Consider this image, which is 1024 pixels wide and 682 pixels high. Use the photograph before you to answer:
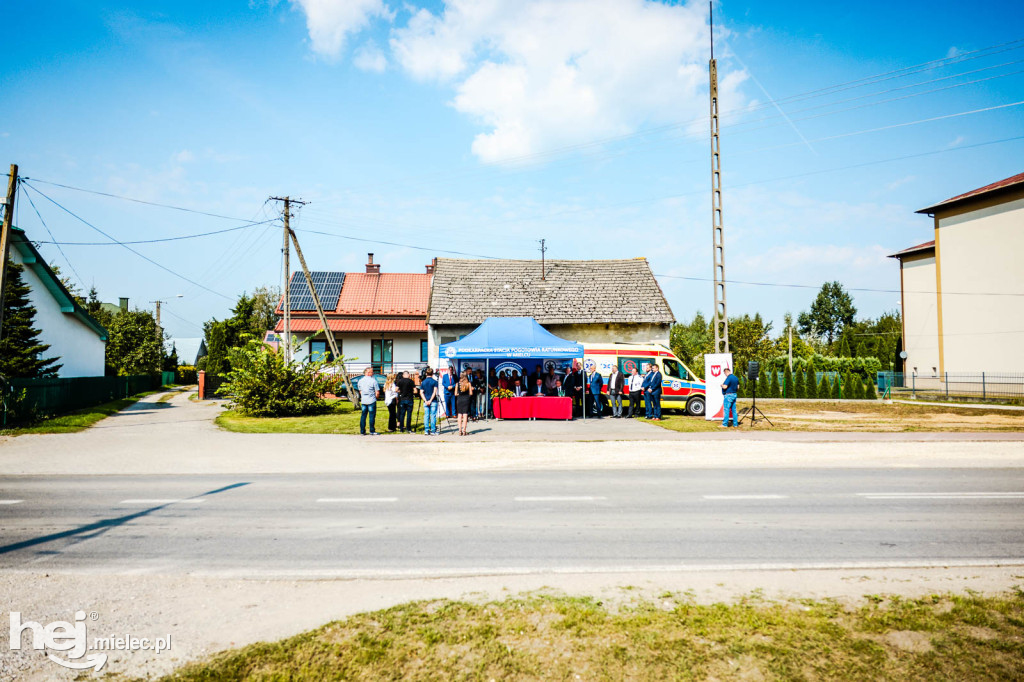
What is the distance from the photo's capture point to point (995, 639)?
13.5ft

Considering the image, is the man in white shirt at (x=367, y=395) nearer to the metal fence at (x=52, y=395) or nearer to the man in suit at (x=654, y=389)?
the man in suit at (x=654, y=389)

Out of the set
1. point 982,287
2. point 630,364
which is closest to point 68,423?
point 630,364

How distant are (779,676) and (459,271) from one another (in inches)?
1182

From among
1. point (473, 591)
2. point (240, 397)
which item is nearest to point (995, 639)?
point (473, 591)

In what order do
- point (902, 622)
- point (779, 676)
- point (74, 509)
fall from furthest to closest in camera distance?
point (74, 509) < point (902, 622) < point (779, 676)

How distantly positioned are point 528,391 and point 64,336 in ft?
79.1

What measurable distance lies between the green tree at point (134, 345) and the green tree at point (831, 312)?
111626mm

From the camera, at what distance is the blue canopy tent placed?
808 inches

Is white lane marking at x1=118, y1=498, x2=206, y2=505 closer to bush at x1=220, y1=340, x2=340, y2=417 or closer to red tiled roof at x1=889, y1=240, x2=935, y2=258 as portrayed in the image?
bush at x1=220, y1=340, x2=340, y2=417

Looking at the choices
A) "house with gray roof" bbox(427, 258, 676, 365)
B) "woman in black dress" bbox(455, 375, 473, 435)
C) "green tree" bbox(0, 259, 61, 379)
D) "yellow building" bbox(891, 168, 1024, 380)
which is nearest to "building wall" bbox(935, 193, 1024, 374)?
"yellow building" bbox(891, 168, 1024, 380)

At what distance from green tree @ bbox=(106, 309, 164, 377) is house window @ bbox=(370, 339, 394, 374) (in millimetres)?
25730

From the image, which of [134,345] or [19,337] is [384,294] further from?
[134,345]

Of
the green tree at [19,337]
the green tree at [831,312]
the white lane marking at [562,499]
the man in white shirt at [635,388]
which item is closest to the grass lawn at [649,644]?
the white lane marking at [562,499]

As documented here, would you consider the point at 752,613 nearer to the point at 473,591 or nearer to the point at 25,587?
the point at 473,591
